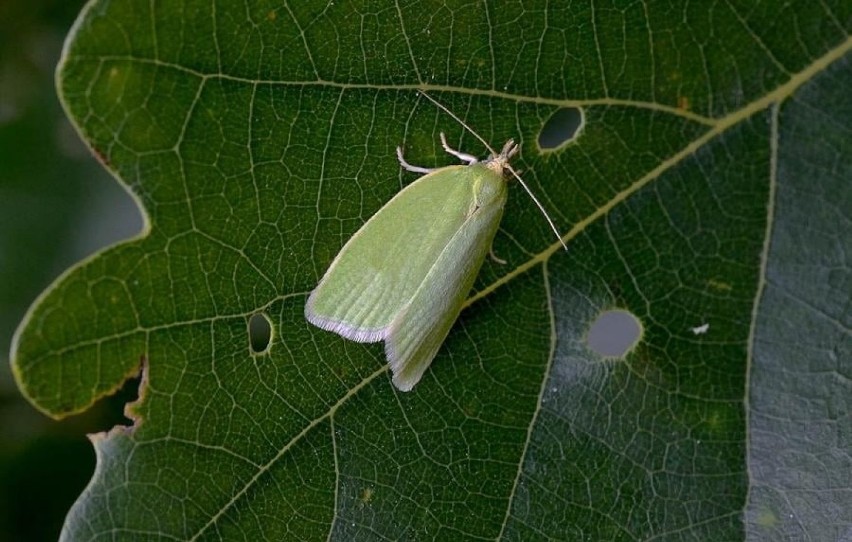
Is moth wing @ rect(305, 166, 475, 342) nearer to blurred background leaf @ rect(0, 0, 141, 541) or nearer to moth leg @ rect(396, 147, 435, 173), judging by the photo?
moth leg @ rect(396, 147, 435, 173)

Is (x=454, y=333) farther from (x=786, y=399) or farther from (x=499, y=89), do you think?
(x=786, y=399)

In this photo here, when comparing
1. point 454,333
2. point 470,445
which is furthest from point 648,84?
point 470,445

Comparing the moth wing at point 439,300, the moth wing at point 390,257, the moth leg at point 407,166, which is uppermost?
the moth leg at point 407,166

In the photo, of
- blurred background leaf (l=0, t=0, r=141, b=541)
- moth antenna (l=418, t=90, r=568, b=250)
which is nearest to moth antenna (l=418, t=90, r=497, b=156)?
moth antenna (l=418, t=90, r=568, b=250)

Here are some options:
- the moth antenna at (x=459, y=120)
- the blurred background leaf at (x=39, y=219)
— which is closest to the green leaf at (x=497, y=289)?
the moth antenna at (x=459, y=120)

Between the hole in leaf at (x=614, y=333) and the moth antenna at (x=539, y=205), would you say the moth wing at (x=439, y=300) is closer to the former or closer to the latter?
the moth antenna at (x=539, y=205)
